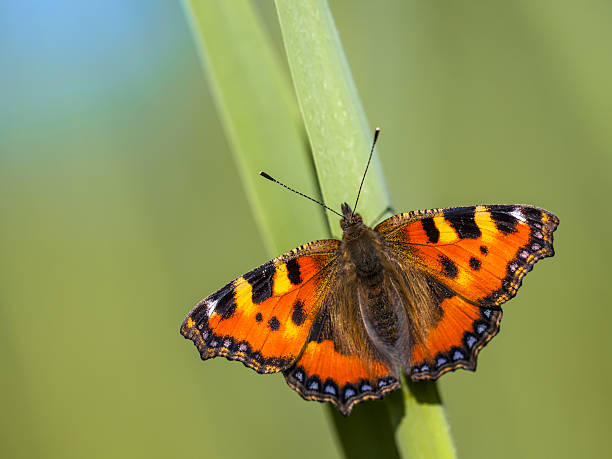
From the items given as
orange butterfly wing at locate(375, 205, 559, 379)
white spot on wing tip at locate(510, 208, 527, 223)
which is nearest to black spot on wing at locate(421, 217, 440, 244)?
orange butterfly wing at locate(375, 205, 559, 379)

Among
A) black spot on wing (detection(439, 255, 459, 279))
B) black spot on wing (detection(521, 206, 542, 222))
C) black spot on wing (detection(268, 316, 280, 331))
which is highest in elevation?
black spot on wing (detection(521, 206, 542, 222))

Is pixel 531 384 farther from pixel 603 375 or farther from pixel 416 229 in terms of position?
pixel 416 229

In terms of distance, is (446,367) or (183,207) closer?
(446,367)

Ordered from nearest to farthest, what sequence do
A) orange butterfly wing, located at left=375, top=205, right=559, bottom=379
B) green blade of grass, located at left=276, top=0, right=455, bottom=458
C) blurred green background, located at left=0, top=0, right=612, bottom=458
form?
1. green blade of grass, located at left=276, top=0, right=455, bottom=458
2. orange butterfly wing, located at left=375, top=205, right=559, bottom=379
3. blurred green background, located at left=0, top=0, right=612, bottom=458

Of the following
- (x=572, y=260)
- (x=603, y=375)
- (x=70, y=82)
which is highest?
(x=70, y=82)

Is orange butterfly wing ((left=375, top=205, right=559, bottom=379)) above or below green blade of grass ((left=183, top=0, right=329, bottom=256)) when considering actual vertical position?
below

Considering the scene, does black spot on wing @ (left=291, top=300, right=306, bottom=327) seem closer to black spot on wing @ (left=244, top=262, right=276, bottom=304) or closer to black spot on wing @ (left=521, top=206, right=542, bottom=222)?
black spot on wing @ (left=244, top=262, right=276, bottom=304)

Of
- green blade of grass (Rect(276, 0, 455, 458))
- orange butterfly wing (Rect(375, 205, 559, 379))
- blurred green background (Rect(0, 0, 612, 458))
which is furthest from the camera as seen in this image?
blurred green background (Rect(0, 0, 612, 458))

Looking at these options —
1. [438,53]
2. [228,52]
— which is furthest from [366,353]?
[438,53]
